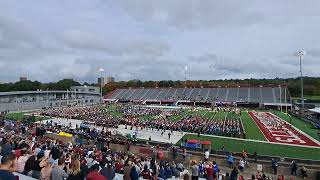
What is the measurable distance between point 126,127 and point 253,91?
2497 inches

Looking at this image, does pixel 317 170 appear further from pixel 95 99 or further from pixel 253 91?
pixel 95 99

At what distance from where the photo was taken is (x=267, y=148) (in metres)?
30.2

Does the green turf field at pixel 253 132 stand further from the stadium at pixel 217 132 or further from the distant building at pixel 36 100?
the distant building at pixel 36 100

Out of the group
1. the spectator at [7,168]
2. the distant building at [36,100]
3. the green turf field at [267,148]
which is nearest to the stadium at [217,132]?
the green turf field at [267,148]

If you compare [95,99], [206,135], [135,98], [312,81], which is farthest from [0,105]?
[312,81]

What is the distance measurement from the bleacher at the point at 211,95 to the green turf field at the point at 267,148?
5202cm

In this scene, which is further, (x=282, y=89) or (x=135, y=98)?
(x=135, y=98)

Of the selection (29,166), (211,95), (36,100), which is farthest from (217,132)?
(36,100)

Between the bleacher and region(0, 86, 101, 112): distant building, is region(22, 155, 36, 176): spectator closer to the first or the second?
region(0, 86, 101, 112): distant building

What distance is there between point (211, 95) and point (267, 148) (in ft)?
229

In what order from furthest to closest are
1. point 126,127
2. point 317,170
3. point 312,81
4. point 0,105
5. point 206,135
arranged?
point 312,81, point 0,105, point 126,127, point 206,135, point 317,170

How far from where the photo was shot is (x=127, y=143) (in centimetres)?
2698

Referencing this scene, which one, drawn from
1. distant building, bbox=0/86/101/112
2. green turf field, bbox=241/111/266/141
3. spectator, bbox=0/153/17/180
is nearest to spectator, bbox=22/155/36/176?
spectator, bbox=0/153/17/180

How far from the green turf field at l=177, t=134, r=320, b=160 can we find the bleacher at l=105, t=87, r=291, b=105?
2048 inches
